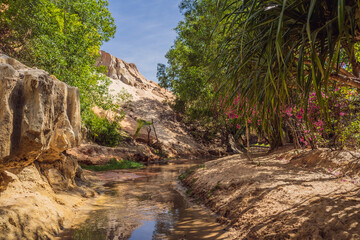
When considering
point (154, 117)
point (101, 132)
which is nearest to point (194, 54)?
point (101, 132)

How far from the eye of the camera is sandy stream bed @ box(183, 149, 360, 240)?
3363 millimetres

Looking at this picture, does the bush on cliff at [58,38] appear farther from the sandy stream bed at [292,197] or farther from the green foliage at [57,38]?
the sandy stream bed at [292,197]

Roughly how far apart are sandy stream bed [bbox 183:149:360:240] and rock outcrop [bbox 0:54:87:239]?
3.27 meters

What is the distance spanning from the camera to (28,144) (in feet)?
11.2

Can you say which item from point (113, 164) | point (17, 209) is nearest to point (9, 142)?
point (17, 209)

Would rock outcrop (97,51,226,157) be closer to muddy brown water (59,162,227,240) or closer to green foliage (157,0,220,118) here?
green foliage (157,0,220,118)

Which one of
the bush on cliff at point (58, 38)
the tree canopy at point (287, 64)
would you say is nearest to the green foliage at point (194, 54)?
the tree canopy at point (287, 64)

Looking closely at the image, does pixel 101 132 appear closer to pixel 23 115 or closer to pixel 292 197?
pixel 23 115

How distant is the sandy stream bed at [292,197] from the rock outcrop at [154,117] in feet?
49.7

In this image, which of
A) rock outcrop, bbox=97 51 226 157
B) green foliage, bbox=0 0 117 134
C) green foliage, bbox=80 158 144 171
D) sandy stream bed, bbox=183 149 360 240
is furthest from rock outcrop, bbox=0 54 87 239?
rock outcrop, bbox=97 51 226 157

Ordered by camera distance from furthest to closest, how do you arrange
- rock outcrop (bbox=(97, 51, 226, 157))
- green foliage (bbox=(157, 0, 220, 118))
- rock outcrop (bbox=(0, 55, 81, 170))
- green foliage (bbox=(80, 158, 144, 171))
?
1. rock outcrop (bbox=(97, 51, 226, 157))
2. green foliage (bbox=(157, 0, 220, 118))
3. green foliage (bbox=(80, 158, 144, 171))
4. rock outcrop (bbox=(0, 55, 81, 170))

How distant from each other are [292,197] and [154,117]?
28258 mm

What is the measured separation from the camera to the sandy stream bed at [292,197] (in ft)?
11.0

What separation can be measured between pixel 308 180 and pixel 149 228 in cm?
345
